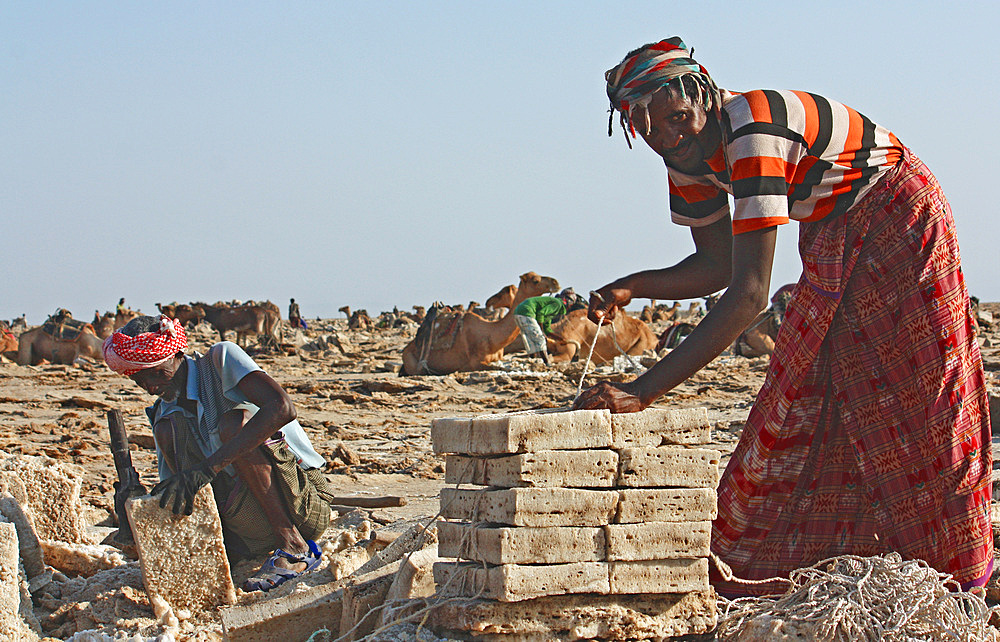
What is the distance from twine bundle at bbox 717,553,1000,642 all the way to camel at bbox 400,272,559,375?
13030 millimetres

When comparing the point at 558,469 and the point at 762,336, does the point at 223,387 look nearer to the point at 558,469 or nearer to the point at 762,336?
the point at 558,469

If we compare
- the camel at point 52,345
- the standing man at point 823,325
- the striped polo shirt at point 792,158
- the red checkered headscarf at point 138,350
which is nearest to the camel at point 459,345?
the camel at point 52,345

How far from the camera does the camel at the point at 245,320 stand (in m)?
27.3

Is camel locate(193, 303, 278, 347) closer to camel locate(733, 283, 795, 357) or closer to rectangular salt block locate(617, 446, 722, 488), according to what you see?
camel locate(733, 283, 795, 357)

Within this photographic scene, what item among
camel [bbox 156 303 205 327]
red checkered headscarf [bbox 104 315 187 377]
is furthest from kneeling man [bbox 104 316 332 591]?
camel [bbox 156 303 205 327]

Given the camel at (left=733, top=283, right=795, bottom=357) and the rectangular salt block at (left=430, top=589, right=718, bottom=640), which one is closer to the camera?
the rectangular salt block at (left=430, top=589, right=718, bottom=640)

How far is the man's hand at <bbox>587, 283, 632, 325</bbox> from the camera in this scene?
3334 mm

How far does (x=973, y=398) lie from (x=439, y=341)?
13227 millimetres

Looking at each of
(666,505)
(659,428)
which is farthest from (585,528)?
(659,428)

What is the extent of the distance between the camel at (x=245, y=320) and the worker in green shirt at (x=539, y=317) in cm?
1244

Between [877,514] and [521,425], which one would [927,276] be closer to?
[877,514]

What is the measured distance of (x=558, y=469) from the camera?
2.83m

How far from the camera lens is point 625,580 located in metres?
2.86

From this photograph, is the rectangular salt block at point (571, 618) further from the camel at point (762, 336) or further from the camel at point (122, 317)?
the camel at point (122, 317)
